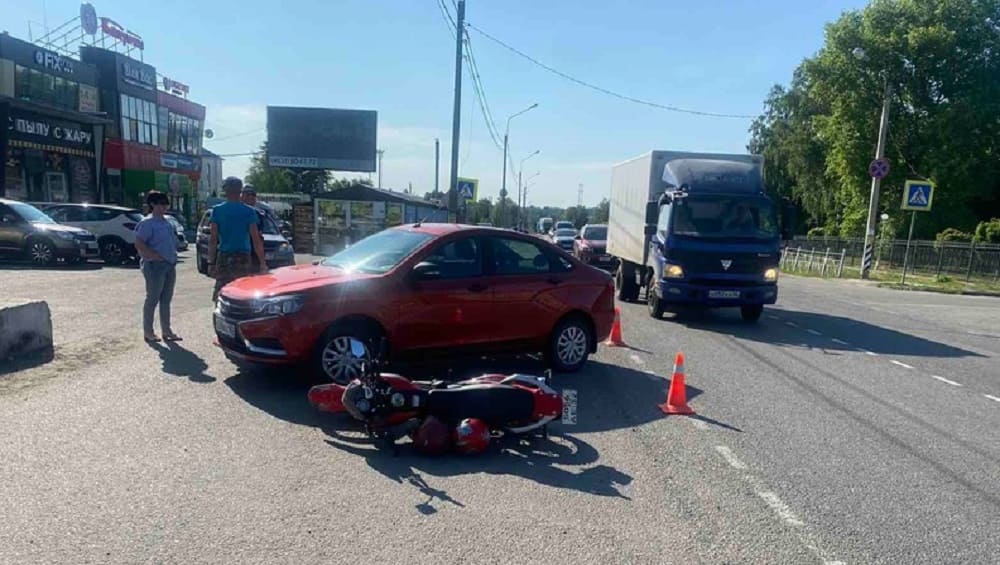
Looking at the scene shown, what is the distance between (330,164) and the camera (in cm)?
4756

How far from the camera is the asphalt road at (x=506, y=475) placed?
358 cm

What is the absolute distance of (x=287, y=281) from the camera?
6355 mm

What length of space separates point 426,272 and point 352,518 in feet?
10.1

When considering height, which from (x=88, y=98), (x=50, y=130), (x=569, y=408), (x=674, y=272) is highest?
(x=88, y=98)

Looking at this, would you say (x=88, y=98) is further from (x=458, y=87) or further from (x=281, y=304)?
(x=281, y=304)

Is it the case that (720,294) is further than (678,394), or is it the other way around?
(720,294)

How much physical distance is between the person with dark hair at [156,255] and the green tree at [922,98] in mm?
37669

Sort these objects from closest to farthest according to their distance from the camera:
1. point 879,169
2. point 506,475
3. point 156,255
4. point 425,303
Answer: point 506,475 < point 425,303 < point 156,255 < point 879,169

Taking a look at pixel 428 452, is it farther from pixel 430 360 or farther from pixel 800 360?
pixel 800 360

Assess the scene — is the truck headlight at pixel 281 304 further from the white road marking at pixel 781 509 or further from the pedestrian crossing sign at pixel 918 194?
the pedestrian crossing sign at pixel 918 194

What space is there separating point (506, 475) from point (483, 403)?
623mm

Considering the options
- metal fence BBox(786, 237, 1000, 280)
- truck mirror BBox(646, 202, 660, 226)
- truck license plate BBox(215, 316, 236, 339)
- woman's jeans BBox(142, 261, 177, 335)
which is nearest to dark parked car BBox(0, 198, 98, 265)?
woman's jeans BBox(142, 261, 177, 335)

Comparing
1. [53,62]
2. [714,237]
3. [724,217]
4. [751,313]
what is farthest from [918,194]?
[53,62]

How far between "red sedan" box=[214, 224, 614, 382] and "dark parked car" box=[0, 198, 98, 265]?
44.1ft
